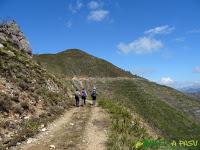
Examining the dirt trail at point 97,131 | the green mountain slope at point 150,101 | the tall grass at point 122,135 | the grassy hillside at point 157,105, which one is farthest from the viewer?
the green mountain slope at point 150,101

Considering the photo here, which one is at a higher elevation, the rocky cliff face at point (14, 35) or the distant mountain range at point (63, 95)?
the rocky cliff face at point (14, 35)

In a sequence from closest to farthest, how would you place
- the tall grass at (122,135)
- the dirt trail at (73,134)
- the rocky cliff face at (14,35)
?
1. the tall grass at (122,135)
2. the dirt trail at (73,134)
3. the rocky cliff face at (14,35)

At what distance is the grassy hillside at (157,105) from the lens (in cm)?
6438

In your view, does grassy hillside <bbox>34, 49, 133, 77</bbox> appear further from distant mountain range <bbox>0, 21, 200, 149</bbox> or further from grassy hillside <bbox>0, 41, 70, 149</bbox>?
grassy hillside <bbox>0, 41, 70, 149</bbox>

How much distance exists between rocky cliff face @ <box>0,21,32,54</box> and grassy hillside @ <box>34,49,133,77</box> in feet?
154

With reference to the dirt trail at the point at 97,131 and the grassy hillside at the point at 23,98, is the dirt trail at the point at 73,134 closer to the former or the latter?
the dirt trail at the point at 97,131

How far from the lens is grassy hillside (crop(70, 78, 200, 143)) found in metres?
64.4

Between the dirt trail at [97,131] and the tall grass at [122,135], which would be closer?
the tall grass at [122,135]

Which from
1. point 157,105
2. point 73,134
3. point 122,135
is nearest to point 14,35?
point 73,134

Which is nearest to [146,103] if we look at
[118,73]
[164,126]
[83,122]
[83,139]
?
[164,126]

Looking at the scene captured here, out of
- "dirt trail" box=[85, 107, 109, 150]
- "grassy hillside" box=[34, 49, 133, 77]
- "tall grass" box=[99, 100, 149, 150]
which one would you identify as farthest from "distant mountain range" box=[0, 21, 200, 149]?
"tall grass" box=[99, 100, 149, 150]

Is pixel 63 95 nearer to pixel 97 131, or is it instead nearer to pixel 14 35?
pixel 14 35

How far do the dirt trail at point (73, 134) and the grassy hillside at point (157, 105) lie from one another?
30.1 meters

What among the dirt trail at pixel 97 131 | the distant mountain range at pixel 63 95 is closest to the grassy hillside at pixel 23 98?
the distant mountain range at pixel 63 95
